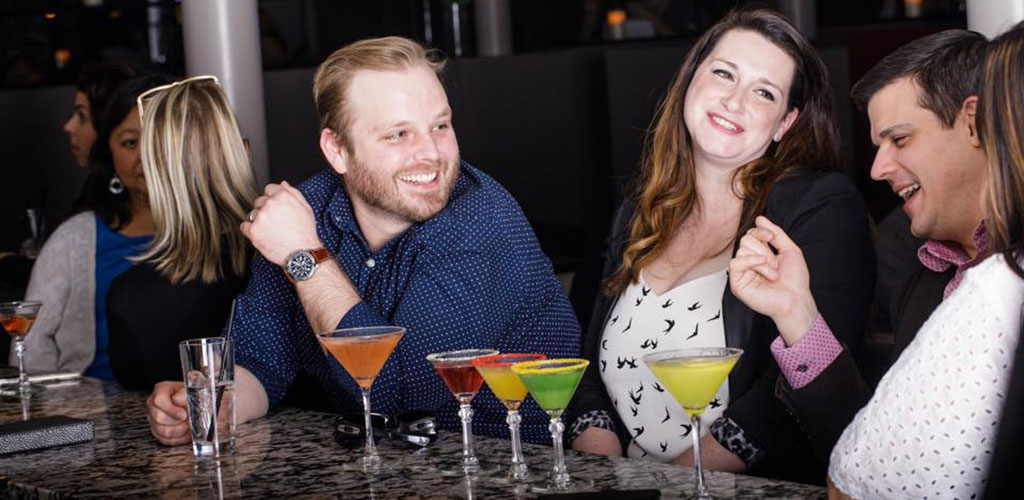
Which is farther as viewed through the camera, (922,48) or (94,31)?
(94,31)

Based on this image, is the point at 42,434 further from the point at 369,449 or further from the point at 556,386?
the point at 556,386

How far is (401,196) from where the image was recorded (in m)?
2.66

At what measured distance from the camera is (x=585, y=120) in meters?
7.46

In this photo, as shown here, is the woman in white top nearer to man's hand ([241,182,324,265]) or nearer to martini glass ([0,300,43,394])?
man's hand ([241,182,324,265])

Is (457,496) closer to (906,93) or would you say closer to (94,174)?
(906,93)

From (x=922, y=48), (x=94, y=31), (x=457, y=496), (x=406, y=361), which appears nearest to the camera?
(x=457, y=496)

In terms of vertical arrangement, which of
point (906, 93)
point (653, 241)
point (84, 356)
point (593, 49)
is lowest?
point (84, 356)

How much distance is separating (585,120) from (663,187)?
4.58 meters

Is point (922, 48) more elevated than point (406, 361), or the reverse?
point (922, 48)

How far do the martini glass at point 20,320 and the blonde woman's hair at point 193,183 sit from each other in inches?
12.8

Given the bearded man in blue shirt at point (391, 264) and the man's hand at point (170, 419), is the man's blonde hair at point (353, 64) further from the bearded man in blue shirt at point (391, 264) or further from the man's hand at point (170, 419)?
the man's hand at point (170, 419)

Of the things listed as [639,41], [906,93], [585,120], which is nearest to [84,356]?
[906,93]

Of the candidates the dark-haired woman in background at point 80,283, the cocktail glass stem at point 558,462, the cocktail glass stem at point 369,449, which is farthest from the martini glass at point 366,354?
the dark-haired woman in background at point 80,283

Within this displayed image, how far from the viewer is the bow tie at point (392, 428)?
225 centimetres
